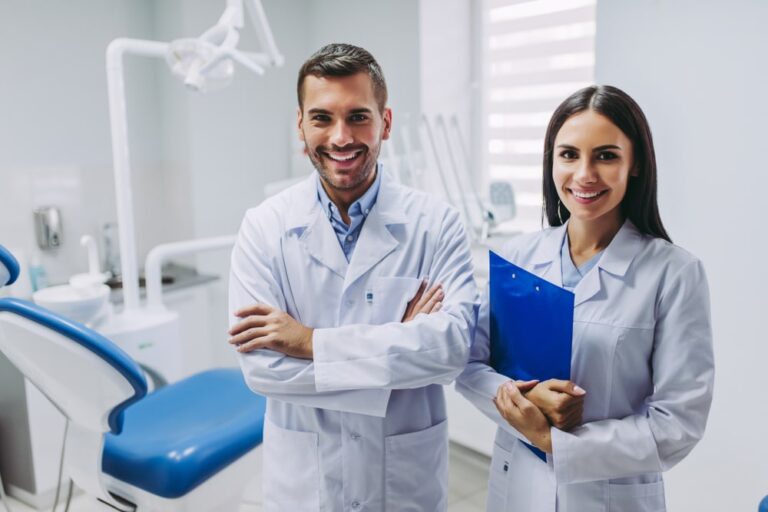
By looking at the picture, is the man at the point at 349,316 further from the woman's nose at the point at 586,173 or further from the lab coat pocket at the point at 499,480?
the woman's nose at the point at 586,173

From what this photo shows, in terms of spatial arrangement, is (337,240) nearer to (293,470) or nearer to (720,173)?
(293,470)

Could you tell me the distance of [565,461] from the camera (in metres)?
0.97

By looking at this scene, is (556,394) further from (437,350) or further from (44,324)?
(44,324)

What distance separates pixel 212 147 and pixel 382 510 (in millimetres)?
2120

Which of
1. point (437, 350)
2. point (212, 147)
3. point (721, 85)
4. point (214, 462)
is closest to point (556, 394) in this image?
point (437, 350)

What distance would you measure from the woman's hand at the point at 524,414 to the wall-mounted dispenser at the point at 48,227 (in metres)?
2.14

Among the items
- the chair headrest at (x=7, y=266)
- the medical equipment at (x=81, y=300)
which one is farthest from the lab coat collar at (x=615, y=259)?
the medical equipment at (x=81, y=300)

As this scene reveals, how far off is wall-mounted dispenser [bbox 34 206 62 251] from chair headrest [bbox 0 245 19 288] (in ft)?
4.40

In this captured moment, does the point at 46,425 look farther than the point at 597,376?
Yes

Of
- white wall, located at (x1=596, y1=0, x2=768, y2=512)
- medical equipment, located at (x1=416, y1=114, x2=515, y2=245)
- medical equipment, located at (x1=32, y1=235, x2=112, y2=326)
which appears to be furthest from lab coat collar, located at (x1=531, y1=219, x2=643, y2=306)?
medical equipment, located at (x1=32, y1=235, x2=112, y2=326)

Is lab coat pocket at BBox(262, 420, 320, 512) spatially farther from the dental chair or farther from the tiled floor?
the tiled floor

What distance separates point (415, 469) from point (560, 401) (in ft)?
1.15

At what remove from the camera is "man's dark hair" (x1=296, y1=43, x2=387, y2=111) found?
1117mm

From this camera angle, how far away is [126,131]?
1839 millimetres
